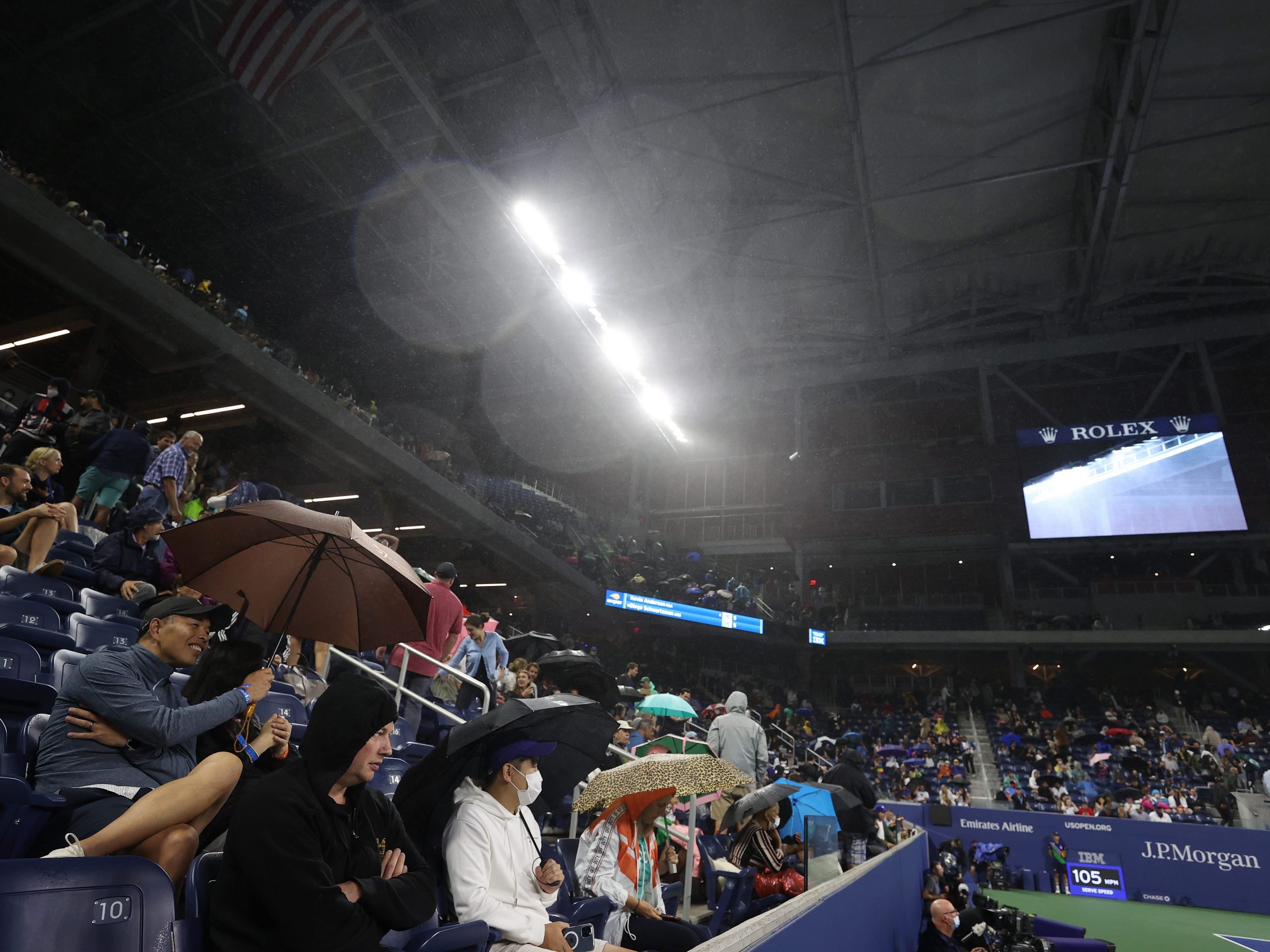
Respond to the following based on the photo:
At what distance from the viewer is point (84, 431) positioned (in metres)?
6.66

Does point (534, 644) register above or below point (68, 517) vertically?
below

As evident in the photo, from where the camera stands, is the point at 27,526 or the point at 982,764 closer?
the point at 27,526

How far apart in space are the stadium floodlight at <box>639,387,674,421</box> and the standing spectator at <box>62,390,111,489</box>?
1695cm

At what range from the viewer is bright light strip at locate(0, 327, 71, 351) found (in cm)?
1277

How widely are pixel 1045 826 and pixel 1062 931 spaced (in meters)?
5.79

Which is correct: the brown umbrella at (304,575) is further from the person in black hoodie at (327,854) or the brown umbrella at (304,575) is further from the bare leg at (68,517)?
the bare leg at (68,517)

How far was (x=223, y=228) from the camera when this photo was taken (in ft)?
53.9

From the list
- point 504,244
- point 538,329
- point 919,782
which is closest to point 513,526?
point 538,329

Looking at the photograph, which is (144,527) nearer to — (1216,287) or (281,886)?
(281,886)

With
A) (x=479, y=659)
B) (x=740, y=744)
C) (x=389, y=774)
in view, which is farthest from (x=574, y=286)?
(x=389, y=774)

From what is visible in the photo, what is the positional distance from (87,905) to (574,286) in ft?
57.1

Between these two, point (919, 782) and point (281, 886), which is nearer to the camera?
point (281, 886)

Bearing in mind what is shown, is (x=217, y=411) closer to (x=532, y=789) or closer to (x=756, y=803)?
(x=756, y=803)

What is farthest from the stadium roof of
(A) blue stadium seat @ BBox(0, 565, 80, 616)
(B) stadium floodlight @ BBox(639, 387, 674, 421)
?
(A) blue stadium seat @ BBox(0, 565, 80, 616)
